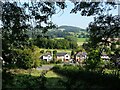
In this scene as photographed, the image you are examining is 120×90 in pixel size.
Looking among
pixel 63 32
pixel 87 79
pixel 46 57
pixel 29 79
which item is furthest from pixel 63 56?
pixel 29 79

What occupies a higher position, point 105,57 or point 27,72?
point 105,57

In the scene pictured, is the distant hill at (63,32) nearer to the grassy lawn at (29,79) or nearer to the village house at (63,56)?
the village house at (63,56)

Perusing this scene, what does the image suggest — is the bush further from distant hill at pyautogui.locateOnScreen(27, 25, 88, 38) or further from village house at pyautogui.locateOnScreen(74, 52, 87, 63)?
village house at pyautogui.locateOnScreen(74, 52, 87, 63)

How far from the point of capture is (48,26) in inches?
98.6

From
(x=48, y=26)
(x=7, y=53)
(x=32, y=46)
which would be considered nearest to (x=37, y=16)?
(x=48, y=26)

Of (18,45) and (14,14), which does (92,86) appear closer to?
(18,45)

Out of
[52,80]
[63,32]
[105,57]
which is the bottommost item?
[52,80]

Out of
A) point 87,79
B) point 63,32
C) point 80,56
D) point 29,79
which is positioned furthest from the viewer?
point 80,56

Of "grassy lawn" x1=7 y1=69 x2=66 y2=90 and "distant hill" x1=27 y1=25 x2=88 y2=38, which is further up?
"distant hill" x1=27 y1=25 x2=88 y2=38

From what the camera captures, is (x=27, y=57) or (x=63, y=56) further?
(x=63, y=56)

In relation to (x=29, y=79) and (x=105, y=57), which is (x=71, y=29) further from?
(x=29, y=79)

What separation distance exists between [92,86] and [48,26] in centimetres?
73

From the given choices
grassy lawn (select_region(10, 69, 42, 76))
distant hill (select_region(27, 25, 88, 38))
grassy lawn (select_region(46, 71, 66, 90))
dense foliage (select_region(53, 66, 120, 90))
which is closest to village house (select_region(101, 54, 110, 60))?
dense foliage (select_region(53, 66, 120, 90))

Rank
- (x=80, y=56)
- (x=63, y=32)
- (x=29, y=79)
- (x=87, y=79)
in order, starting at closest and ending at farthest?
(x=29, y=79)
(x=87, y=79)
(x=63, y=32)
(x=80, y=56)
